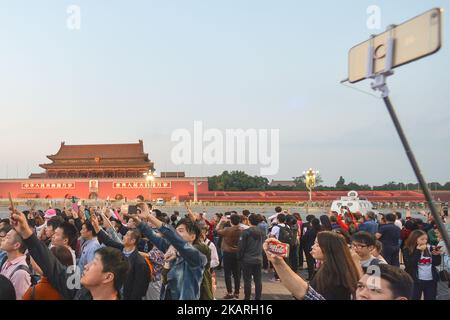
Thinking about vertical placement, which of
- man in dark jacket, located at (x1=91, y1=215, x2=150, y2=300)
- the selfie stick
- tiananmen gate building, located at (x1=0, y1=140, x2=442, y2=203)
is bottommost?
tiananmen gate building, located at (x1=0, y1=140, x2=442, y2=203)

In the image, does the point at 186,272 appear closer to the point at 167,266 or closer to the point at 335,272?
the point at 167,266

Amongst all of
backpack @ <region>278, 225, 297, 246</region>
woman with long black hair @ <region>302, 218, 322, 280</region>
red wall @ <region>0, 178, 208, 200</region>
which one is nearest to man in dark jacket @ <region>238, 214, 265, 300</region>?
backpack @ <region>278, 225, 297, 246</region>

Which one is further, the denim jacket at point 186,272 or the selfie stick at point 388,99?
the denim jacket at point 186,272

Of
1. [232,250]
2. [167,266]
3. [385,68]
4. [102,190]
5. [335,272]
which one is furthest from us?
[102,190]

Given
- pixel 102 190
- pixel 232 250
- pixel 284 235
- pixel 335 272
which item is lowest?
pixel 102 190

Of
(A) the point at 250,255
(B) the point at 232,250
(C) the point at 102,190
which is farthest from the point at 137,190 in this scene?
(A) the point at 250,255

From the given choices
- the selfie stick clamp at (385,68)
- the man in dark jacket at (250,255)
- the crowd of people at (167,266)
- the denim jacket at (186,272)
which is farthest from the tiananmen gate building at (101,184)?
the selfie stick clamp at (385,68)

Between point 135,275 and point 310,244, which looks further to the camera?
point 310,244

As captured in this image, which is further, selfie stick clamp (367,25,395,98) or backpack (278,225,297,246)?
backpack (278,225,297,246)

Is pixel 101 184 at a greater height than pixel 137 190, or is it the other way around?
pixel 101 184

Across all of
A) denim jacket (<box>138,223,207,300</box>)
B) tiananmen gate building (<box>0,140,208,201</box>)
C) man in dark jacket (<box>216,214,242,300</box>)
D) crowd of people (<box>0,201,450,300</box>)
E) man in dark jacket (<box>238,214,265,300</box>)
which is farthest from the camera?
tiananmen gate building (<box>0,140,208,201</box>)

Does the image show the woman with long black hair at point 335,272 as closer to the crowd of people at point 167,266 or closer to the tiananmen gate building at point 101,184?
the crowd of people at point 167,266

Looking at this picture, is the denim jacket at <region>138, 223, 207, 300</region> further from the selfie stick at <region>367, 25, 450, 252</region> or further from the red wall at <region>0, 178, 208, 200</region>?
the red wall at <region>0, 178, 208, 200</region>
